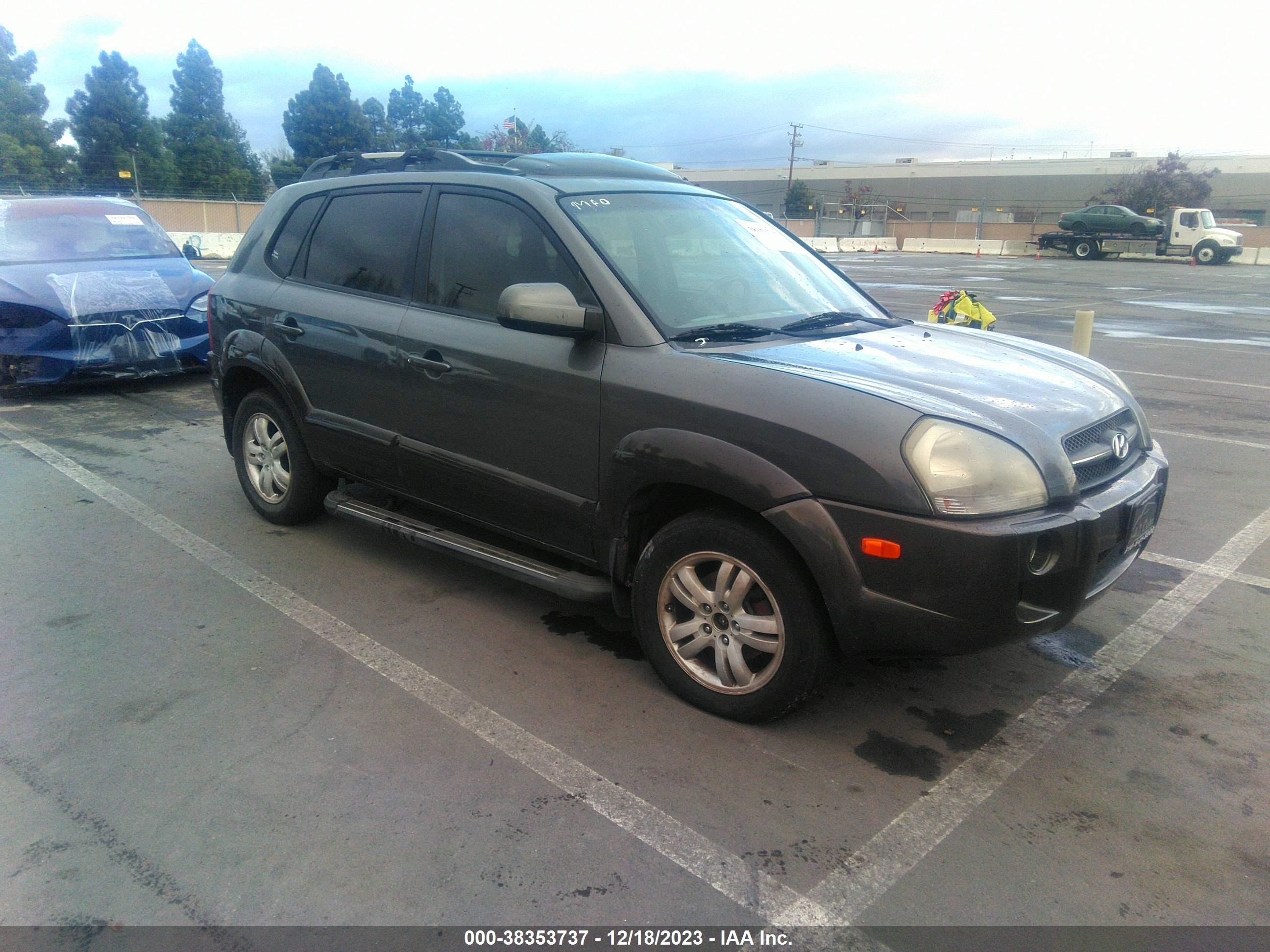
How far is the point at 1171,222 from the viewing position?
39.4 metres

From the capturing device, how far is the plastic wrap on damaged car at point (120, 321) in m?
8.39

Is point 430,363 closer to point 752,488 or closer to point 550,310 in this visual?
point 550,310

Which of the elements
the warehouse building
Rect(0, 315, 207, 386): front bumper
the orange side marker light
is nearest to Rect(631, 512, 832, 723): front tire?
the orange side marker light

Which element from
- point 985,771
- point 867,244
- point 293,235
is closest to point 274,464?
point 293,235

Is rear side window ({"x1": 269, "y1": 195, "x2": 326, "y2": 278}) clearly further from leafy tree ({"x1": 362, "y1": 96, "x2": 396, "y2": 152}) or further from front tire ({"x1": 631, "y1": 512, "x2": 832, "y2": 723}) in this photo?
leafy tree ({"x1": 362, "y1": 96, "x2": 396, "y2": 152})

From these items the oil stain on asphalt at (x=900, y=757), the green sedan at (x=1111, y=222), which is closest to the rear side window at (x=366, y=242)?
the oil stain on asphalt at (x=900, y=757)

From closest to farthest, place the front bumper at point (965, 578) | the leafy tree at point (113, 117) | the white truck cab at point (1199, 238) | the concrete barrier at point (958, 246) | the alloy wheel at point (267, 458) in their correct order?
the front bumper at point (965, 578) → the alloy wheel at point (267, 458) → the white truck cab at point (1199, 238) → the concrete barrier at point (958, 246) → the leafy tree at point (113, 117)

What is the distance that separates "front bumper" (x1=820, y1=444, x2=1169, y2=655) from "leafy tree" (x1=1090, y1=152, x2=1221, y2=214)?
67585mm

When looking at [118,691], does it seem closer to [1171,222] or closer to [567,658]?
[567,658]

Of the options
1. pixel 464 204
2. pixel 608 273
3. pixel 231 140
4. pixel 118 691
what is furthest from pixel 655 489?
pixel 231 140

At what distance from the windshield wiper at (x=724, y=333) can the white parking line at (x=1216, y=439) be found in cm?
476

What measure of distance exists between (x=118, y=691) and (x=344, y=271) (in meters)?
2.14

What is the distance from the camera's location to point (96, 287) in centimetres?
855

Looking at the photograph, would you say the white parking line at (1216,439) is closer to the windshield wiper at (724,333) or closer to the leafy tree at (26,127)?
the windshield wiper at (724,333)
